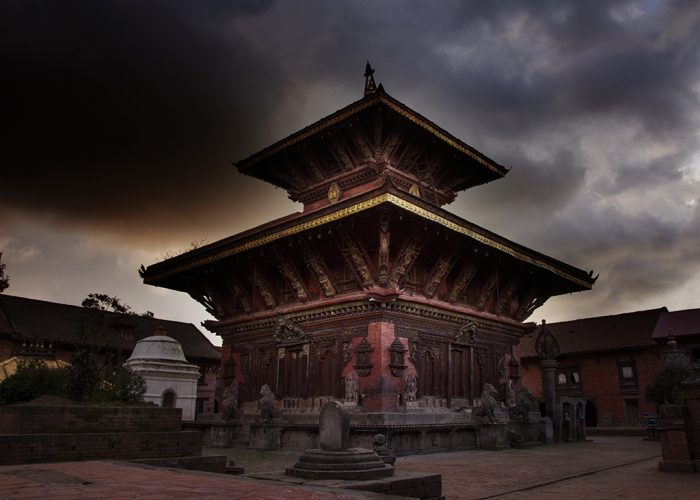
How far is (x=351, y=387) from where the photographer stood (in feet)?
53.0

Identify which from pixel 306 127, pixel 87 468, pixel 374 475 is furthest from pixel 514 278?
pixel 87 468

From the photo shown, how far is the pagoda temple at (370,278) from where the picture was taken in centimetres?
1617

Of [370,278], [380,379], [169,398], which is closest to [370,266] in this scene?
[370,278]

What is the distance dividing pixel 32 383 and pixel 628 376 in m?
36.3

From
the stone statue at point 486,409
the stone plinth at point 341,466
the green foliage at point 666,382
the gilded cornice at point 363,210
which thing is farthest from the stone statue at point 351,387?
the green foliage at point 666,382

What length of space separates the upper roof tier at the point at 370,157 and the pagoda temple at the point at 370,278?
54 mm

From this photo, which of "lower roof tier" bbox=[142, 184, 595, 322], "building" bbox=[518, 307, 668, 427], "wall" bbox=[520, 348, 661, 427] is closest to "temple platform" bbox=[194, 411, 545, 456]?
"lower roof tier" bbox=[142, 184, 595, 322]

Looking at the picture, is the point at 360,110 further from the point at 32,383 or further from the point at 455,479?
the point at 32,383

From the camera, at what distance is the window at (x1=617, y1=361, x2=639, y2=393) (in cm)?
3619

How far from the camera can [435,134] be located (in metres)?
20.1

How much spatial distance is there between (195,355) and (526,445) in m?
27.8

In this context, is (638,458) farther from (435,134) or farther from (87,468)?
(87,468)

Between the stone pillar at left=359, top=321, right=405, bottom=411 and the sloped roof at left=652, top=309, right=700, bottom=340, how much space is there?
26.8 meters

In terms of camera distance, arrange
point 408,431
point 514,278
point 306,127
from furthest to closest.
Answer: point 514,278, point 306,127, point 408,431
